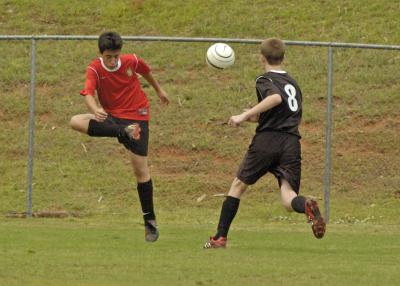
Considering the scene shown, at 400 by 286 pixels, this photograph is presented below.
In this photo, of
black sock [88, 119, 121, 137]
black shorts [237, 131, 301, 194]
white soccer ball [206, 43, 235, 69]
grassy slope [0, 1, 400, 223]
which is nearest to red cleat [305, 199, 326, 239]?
black shorts [237, 131, 301, 194]

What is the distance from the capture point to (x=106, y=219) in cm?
1471

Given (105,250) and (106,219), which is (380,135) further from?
(105,250)

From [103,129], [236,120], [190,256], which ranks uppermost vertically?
[236,120]

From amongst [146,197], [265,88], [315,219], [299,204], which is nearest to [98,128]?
[146,197]

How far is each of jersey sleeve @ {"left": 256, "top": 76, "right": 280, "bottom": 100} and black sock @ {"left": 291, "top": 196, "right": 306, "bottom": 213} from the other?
0.93m

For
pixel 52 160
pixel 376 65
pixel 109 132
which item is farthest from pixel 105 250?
pixel 376 65

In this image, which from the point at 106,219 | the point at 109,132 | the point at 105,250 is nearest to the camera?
the point at 105,250

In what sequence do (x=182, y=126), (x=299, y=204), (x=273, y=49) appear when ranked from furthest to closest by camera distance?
(x=182, y=126) → (x=273, y=49) → (x=299, y=204)

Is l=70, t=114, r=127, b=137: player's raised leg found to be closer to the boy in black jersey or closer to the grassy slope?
the boy in black jersey

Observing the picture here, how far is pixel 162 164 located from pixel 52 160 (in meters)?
1.56

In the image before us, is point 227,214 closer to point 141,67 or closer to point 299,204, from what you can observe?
point 299,204

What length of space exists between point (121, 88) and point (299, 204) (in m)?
2.22

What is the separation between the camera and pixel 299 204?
9.95 meters

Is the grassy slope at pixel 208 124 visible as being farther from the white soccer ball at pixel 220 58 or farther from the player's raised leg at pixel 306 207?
the player's raised leg at pixel 306 207
